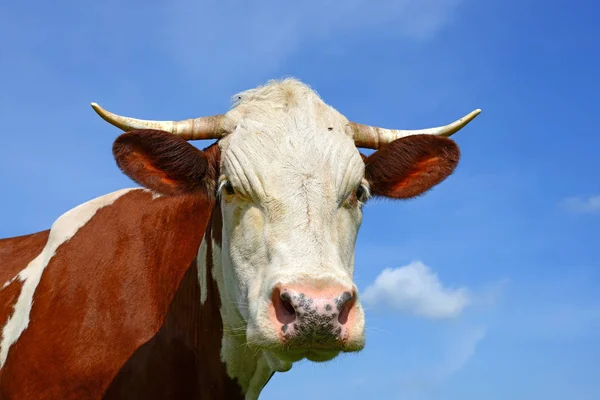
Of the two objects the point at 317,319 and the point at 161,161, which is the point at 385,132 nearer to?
the point at 161,161

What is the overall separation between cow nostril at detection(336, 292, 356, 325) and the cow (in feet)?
0.04

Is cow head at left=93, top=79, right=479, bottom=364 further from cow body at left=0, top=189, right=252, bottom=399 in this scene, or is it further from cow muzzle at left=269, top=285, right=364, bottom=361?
cow body at left=0, top=189, right=252, bottom=399

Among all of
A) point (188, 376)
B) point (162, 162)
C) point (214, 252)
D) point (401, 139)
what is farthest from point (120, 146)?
point (401, 139)

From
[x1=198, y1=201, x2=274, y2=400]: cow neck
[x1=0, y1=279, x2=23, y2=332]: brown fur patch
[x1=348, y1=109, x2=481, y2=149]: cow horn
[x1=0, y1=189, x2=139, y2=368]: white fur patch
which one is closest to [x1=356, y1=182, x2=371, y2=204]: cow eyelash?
[x1=348, y1=109, x2=481, y2=149]: cow horn

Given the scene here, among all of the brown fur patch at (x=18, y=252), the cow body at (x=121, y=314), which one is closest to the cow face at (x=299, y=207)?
the cow body at (x=121, y=314)

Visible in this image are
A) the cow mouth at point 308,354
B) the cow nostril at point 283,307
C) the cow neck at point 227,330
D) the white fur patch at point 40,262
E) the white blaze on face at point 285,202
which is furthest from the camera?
the white fur patch at point 40,262

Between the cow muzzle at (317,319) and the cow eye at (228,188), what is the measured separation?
1152 millimetres

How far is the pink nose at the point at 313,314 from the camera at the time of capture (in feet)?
12.8

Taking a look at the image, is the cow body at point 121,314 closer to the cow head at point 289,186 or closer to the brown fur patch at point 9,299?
the brown fur patch at point 9,299

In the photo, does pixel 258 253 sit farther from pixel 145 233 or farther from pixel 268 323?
pixel 145 233

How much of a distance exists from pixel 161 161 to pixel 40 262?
6.65ft

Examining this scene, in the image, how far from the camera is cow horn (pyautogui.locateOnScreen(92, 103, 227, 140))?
5.63 metres

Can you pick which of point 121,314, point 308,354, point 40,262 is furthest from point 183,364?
point 40,262

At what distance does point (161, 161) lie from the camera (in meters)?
5.49
